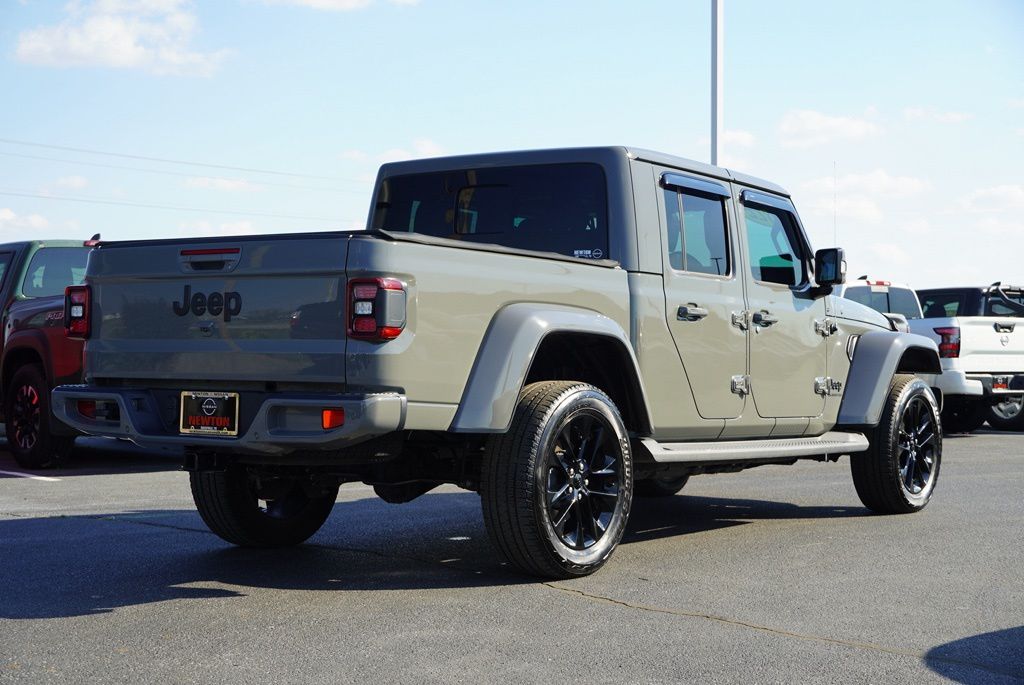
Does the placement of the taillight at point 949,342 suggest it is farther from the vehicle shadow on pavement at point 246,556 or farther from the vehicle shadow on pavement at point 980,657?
the vehicle shadow on pavement at point 980,657

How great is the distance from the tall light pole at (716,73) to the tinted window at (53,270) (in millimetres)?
10937

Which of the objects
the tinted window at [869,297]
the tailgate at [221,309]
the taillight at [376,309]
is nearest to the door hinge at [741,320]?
the taillight at [376,309]

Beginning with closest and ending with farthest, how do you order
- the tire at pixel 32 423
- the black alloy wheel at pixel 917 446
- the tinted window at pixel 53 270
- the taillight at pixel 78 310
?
the taillight at pixel 78 310 < the black alloy wheel at pixel 917 446 < the tire at pixel 32 423 < the tinted window at pixel 53 270

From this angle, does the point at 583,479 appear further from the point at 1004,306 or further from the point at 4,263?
the point at 1004,306

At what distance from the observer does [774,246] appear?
7707 mm

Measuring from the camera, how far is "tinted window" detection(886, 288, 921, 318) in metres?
16.1

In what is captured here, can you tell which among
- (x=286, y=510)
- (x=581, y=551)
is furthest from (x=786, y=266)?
(x=286, y=510)

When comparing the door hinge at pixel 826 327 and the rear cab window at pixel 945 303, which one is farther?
the rear cab window at pixel 945 303

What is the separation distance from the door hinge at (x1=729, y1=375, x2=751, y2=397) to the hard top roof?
44.6 inches

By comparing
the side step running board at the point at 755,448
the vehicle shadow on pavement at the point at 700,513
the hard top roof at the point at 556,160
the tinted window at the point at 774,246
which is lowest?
the vehicle shadow on pavement at the point at 700,513

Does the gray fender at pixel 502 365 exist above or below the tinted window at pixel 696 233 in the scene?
below

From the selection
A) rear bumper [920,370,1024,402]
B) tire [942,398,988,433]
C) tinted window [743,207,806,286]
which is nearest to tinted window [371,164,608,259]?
tinted window [743,207,806,286]

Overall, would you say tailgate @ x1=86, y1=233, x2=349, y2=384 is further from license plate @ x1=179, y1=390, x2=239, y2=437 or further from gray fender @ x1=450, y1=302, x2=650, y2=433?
gray fender @ x1=450, y1=302, x2=650, y2=433

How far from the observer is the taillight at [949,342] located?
14.6 meters
